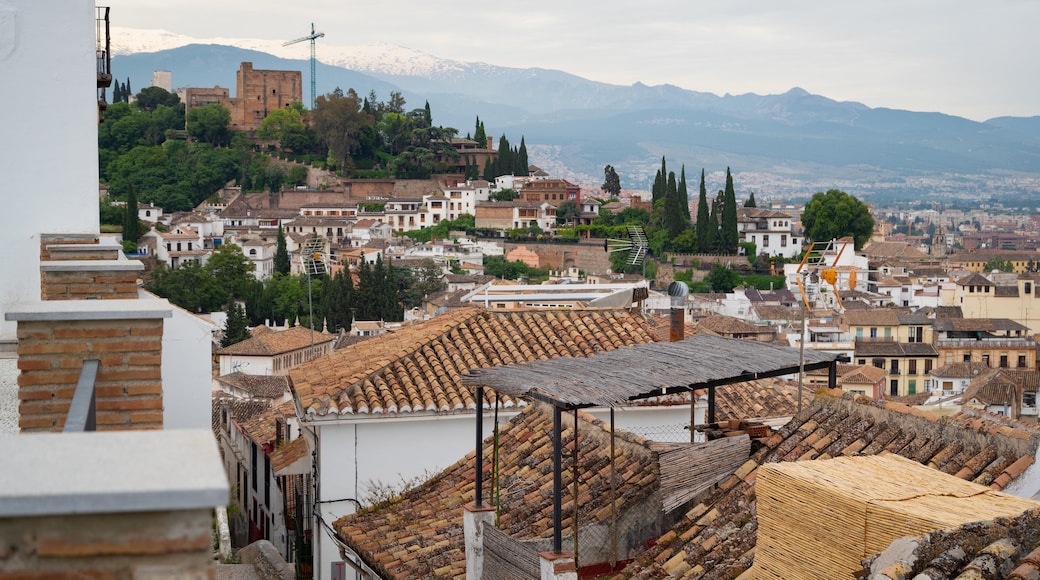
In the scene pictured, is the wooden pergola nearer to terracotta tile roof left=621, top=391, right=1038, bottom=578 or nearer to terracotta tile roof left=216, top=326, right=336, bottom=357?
terracotta tile roof left=621, top=391, right=1038, bottom=578

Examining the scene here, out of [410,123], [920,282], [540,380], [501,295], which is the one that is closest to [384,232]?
[410,123]

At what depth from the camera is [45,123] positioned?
597 cm

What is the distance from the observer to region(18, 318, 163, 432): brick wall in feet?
11.3

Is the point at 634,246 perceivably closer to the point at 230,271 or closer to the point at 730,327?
the point at 730,327

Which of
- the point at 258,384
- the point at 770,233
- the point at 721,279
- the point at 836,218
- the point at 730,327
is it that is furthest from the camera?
the point at 770,233

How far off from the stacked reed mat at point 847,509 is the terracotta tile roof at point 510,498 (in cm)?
178

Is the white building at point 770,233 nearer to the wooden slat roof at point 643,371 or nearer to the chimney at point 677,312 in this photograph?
the chimney at point 677,312

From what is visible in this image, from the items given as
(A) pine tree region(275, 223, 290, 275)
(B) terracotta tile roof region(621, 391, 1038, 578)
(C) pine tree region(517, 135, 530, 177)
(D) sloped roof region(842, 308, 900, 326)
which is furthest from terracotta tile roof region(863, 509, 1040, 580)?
(C) pine tree region(517, 135, 530, 177)

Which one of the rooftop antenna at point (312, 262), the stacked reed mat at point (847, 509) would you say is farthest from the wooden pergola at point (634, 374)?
the rooftop antenna at point (312, 262)

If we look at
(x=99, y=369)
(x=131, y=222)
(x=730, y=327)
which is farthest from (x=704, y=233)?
(x=99, y=369)

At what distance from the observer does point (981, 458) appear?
5.21 m

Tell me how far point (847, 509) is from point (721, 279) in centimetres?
8008

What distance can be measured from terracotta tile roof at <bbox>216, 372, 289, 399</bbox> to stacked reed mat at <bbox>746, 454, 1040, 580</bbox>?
29417 millimetres

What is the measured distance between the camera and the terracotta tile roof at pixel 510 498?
6844mm
